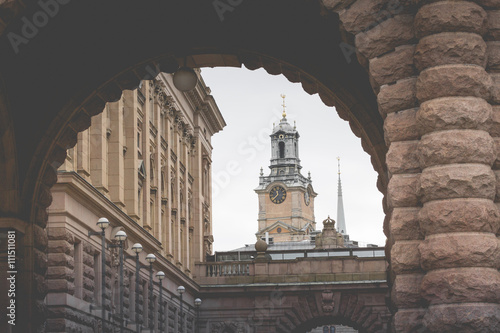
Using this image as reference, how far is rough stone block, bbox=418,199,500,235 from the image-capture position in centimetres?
1168

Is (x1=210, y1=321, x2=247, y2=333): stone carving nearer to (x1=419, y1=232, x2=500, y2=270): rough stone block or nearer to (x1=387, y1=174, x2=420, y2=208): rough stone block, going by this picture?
(x1=387, y1=174, x2=420, y2=208): rough stone block

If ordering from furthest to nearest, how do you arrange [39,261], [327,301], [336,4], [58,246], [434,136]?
[327,301] < [58,246] < [39,261] < [336,4] < [434,136]

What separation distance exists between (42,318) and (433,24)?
33.5 ft

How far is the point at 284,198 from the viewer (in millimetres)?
194250

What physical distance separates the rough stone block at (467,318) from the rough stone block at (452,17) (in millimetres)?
3241

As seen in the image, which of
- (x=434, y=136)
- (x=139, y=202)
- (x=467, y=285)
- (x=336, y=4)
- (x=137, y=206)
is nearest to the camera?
(x=467, y=285)

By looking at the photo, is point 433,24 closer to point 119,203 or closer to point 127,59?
point 127,59

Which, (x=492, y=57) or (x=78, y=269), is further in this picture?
(x=78, y=269)

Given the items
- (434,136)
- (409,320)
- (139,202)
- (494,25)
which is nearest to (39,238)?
(409,320)

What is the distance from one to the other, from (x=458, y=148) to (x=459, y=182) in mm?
389

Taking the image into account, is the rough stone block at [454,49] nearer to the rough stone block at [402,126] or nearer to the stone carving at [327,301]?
the rough stone block at [402,126]

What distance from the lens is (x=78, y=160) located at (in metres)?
34.7

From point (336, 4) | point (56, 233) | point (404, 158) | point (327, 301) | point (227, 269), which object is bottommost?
point (404, 158)

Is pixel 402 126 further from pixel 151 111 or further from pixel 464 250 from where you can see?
pixel 151 111
